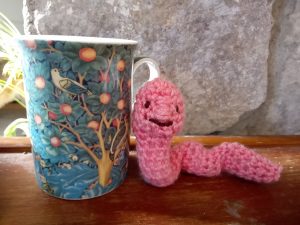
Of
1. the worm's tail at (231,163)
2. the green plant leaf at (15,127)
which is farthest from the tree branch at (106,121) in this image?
the green plant leaf at (15,127)

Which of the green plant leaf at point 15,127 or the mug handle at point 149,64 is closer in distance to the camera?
the mug handle at point 149,64

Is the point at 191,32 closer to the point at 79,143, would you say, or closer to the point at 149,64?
the point at 149,64

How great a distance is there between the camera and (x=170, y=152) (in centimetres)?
33

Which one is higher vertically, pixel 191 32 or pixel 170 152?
pixel 191 32

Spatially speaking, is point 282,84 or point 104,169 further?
point 282,84

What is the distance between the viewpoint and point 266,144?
17.3 inches

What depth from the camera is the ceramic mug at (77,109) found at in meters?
0.26

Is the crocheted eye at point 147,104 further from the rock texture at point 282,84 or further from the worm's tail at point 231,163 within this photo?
the rock texture at point 282,84

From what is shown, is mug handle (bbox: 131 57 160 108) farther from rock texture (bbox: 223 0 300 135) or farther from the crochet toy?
rock texture (bbox: 223 0 300 135)

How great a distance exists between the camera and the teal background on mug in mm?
257

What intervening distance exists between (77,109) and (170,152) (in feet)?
0.40

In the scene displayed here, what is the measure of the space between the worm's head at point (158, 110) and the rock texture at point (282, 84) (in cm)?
25

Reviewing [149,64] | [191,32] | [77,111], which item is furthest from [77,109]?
[191,32]

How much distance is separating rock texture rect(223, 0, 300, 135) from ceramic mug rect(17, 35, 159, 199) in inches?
11.2
